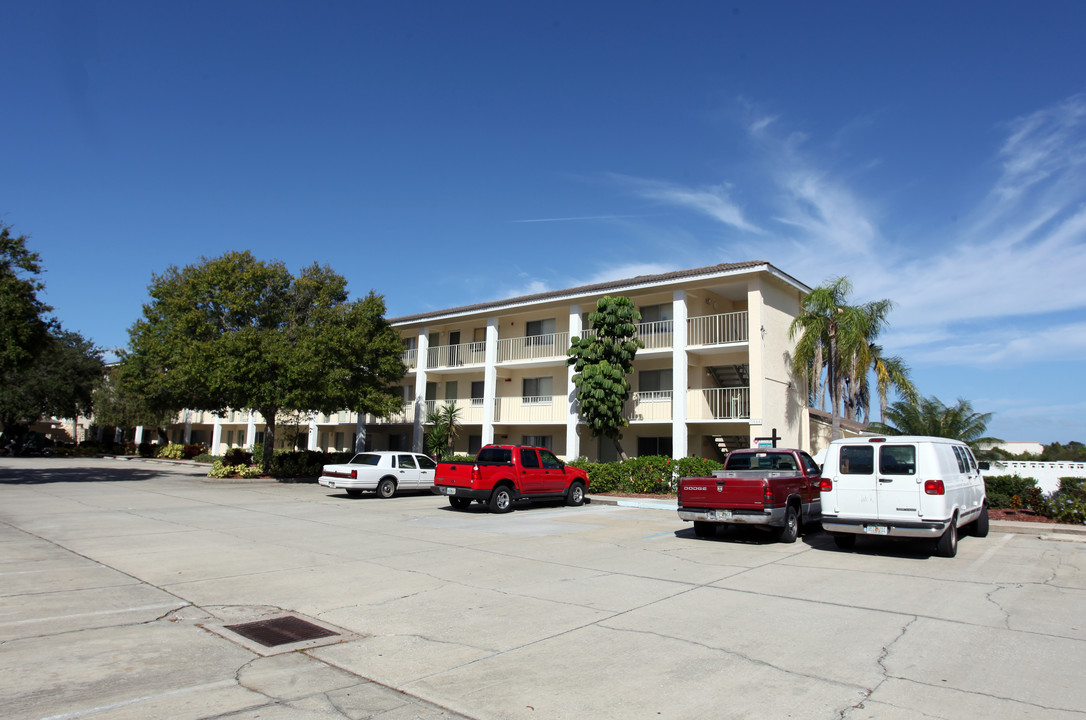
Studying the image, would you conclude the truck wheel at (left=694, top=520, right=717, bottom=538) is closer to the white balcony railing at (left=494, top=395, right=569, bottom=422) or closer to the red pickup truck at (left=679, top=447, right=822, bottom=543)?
the red pickup truck at (left=679, top=447, right=822, bottom=543)

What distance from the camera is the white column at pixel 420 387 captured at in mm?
34659

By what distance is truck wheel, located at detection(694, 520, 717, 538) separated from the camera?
13945 millimetres

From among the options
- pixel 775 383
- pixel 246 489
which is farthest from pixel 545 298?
pixel 246 489

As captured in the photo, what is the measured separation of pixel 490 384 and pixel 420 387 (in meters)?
5.22

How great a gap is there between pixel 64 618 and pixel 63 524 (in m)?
8.88

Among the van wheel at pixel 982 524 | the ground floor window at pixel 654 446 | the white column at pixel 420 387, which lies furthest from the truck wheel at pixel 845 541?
the white column at pixel 420 387

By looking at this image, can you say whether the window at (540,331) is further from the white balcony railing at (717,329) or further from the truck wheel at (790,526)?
the truck wheel at (790,526)

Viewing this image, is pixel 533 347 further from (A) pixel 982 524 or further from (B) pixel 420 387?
(A) pixel 982 524

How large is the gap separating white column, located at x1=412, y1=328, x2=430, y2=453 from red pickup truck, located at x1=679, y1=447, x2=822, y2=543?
73.3ft

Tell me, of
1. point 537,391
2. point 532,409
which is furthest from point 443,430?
point 532,409

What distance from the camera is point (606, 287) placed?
91.9ft

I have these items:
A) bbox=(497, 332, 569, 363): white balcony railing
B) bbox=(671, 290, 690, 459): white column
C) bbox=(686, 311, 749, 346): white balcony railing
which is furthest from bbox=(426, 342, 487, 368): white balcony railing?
bbox=(686, 311, 749, 346): white balcony railing

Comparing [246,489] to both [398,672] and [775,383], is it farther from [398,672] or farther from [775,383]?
[398,672]

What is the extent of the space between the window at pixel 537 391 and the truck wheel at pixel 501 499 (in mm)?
12020
